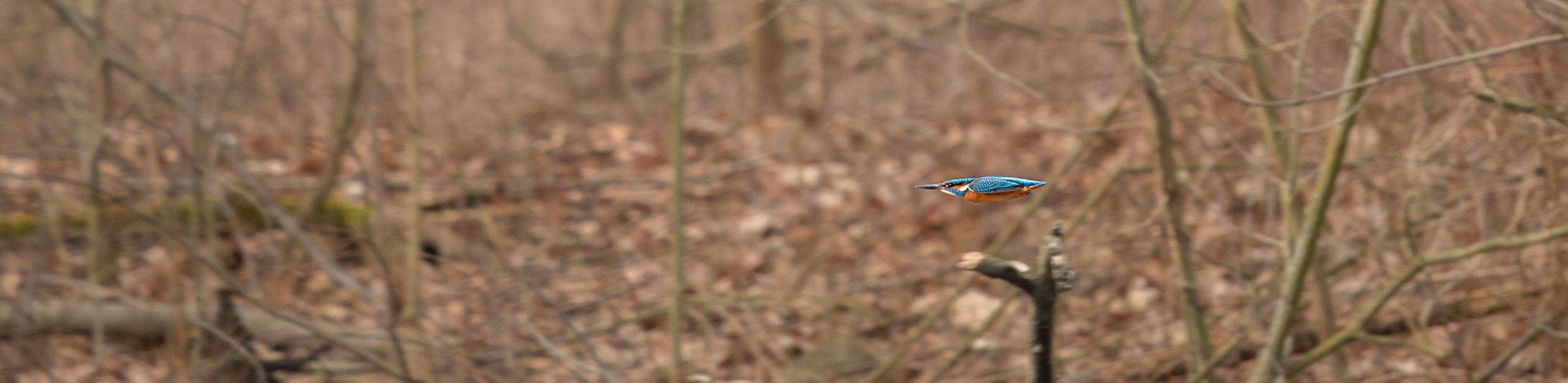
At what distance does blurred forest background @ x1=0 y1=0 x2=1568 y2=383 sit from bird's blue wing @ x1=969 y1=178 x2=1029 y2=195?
5.13 ft

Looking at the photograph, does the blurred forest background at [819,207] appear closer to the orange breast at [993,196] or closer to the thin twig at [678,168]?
the thin twig at [678,168]

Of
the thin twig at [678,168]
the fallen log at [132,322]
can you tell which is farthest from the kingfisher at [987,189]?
the fallen log at [132,322]

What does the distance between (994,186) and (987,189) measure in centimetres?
1

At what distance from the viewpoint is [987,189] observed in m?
0.82

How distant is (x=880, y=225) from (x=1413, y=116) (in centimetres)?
270

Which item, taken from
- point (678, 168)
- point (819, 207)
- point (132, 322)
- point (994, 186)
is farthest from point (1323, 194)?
point (132, 322)

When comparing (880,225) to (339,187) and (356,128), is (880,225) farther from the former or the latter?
(339,187)

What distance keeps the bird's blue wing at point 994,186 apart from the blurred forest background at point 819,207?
1564 mm

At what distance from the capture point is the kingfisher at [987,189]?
0.80m

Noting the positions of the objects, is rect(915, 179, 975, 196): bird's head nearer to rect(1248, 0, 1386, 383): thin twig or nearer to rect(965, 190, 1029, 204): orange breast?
rect(965, 190, 1029, 204): orange breast

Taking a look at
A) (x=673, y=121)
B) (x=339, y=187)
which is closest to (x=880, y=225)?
(x=673, y=121)

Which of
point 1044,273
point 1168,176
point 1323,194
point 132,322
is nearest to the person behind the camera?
point 1044,273

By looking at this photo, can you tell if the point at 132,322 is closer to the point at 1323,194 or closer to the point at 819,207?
the point at 819,207

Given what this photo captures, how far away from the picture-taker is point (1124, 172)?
139 inches
